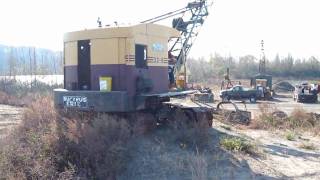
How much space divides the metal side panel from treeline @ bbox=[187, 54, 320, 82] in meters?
64.1

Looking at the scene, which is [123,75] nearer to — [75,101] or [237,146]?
[75,101]

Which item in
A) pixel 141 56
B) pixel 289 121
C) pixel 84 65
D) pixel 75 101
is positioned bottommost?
pixel 289 121

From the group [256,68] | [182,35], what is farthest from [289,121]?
[256,68]

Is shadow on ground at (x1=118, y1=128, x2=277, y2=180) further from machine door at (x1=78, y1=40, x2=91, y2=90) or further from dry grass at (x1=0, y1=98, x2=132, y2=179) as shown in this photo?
machine door at (x1=78, y1=40, x2=91, y2=90)

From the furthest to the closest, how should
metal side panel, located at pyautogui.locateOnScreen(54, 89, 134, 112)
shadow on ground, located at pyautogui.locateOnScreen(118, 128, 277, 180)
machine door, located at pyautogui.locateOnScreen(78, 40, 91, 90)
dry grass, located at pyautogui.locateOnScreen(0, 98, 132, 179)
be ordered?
machine door, located at pyautogui.locateOnScreen(78, 40, 91, 90) → metal side panel, located at pyautogui.locateOnScreen(54, 89, 134, 112) → dry grass, located at pyautogui.locateOnScreen(0, 98, 132, 179) → shadow on ground, located at pyautogui.locateOnScreen(118, 128, 277, 180)

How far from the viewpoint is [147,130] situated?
11.5 metres

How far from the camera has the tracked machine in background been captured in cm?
1114

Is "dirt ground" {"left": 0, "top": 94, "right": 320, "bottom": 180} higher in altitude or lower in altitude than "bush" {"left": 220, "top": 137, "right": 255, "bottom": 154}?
lower

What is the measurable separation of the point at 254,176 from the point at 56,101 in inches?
213

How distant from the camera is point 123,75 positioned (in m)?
11.2

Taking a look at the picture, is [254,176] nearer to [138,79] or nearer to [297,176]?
[297,176]

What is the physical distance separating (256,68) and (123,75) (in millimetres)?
70950

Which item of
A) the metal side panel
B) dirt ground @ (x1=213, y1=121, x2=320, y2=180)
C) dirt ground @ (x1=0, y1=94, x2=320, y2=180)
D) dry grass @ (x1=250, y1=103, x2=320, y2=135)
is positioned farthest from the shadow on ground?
dry grass @ (x1=250, y1=103, x2=320, y2=135)

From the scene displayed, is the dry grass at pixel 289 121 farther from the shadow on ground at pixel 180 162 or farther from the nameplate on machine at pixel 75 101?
the nameplate on machine at pixel 75 101
